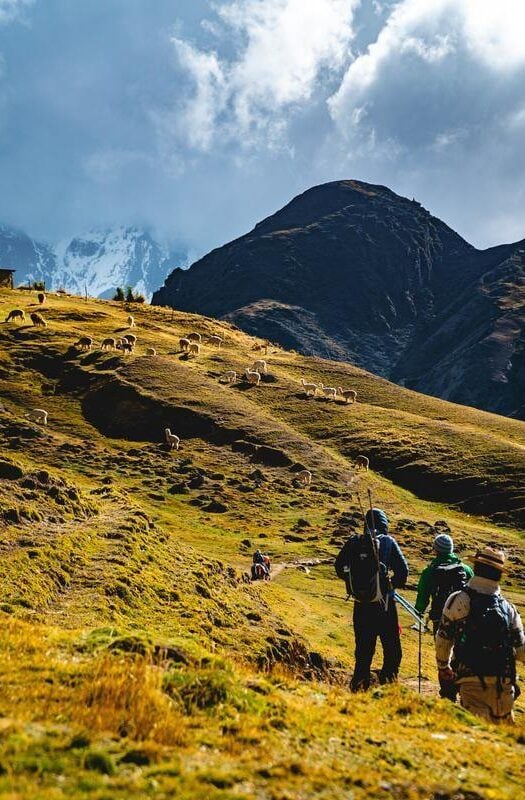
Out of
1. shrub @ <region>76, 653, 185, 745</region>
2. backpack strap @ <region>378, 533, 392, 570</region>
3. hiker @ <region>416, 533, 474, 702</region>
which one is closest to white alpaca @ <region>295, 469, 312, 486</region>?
hiker @ <region>416, 533, 474, 702</region>

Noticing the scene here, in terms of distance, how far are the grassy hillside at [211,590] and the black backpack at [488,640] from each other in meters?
1.05

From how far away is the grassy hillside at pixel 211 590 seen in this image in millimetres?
5938

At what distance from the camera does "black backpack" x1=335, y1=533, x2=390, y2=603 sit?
11.8 meters

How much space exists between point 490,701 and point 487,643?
3.34 ft

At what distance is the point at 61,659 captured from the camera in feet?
27.6

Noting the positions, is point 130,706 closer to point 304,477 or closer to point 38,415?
point 304,477

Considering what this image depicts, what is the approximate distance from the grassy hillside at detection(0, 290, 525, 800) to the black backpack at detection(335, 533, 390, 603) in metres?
1.93

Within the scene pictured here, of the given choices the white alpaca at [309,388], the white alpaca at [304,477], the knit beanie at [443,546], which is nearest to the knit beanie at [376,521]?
the knit beanie at [443,546]

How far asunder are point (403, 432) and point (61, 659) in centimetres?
6189

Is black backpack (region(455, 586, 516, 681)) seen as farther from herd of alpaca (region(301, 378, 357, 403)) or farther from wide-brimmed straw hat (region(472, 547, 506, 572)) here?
herd of alpaca (region(301, 378, 357, 403))

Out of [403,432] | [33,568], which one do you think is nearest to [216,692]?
[33,568]

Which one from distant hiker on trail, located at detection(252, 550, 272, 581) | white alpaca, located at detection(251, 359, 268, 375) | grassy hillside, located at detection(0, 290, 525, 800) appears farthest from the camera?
white alpaca, located at detection(251, 359, 268, 375)

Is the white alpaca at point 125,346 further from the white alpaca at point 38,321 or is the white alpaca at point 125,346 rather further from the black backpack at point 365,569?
the black backpack at point 365,569

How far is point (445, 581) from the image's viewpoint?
12672 millimetres
